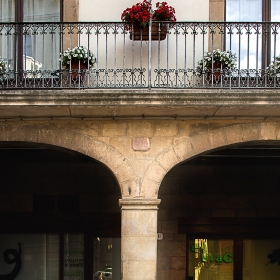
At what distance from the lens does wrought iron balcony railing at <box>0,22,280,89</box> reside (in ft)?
29.1

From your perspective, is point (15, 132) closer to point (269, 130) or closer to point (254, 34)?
point (269, 130)

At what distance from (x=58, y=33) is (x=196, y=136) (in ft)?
7.69

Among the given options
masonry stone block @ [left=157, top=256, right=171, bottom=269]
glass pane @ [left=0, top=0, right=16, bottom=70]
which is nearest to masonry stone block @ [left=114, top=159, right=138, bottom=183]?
glass pane @ [left=0, top=0, right=16, bottom=70]

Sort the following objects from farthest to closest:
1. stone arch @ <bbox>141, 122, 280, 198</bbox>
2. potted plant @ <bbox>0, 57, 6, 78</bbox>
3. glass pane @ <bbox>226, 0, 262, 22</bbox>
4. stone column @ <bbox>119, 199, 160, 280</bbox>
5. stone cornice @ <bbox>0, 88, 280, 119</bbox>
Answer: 1. glass pane @ <bbox>226, 0, 262, 22</bbox>
2. potted plant @ <bbox>0, 57, 6, 78</bbox>
3. stone arch @ <bbox>141, 122, 280, 198</bbox>
4. stone column @ <bbox>119, 199, 160, 280</bbox>
5. stone cornice @ <bbox>0, 88, 280, 119</bbox>

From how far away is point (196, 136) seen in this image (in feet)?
29.0

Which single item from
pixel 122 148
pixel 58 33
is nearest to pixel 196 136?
pixel 122 148

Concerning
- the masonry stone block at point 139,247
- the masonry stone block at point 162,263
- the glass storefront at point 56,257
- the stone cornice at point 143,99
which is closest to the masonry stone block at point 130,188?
the masonry stone block at point 139,247

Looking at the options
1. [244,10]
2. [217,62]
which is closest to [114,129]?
Result: [217,62]

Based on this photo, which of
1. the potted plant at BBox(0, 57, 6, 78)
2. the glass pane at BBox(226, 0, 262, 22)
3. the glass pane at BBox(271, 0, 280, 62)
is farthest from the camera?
the glass pane at BBox(226, 0, 262, 22)

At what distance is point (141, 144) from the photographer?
8820 mm

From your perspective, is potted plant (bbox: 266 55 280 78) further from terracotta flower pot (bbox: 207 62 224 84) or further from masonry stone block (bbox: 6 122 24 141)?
masonry stone block (bbox: 6 122 24 141)

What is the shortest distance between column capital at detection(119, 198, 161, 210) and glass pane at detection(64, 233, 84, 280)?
3.17 meters

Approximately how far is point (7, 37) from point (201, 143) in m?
3.18

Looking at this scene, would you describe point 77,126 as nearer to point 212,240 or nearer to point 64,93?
point 64,93
